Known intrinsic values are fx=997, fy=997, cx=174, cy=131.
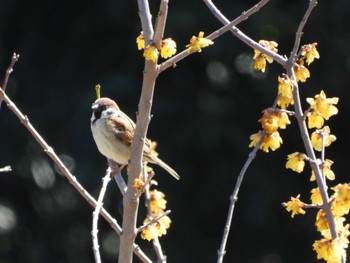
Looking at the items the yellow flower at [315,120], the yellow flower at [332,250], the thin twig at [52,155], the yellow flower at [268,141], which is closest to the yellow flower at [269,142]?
the yellow flower at [268,141]

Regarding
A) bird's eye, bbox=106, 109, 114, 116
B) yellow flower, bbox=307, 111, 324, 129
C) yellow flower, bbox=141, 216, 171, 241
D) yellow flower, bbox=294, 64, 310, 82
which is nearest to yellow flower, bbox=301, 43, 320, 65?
yellow flower, bbox=294, 64, 310, 82

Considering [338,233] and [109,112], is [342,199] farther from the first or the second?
[109,112]

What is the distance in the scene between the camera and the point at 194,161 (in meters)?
6.42

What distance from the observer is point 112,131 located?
15.0 ft

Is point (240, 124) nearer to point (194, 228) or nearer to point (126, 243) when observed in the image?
point (194, 228)

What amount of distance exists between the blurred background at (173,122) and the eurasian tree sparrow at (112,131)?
4.57 ft

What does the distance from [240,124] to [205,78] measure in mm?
367

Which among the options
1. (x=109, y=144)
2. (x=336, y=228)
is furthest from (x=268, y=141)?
(x=109, y=144)

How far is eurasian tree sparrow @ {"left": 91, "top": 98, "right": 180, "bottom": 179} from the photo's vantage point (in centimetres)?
449

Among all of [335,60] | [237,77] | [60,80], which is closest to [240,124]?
[237,77]

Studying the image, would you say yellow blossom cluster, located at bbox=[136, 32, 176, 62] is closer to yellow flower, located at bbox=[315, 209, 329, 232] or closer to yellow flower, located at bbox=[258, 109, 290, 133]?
yellow flower, located at bbox=[258, 109, 290, 133]

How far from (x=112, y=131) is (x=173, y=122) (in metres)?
1.74

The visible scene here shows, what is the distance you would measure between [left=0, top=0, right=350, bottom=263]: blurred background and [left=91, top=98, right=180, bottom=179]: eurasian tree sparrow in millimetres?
1392

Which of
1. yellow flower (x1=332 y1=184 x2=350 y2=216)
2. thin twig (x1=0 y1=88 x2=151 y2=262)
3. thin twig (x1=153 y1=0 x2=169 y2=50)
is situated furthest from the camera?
thin twig (x1=0 y1=88 x2=151 y2=262)
